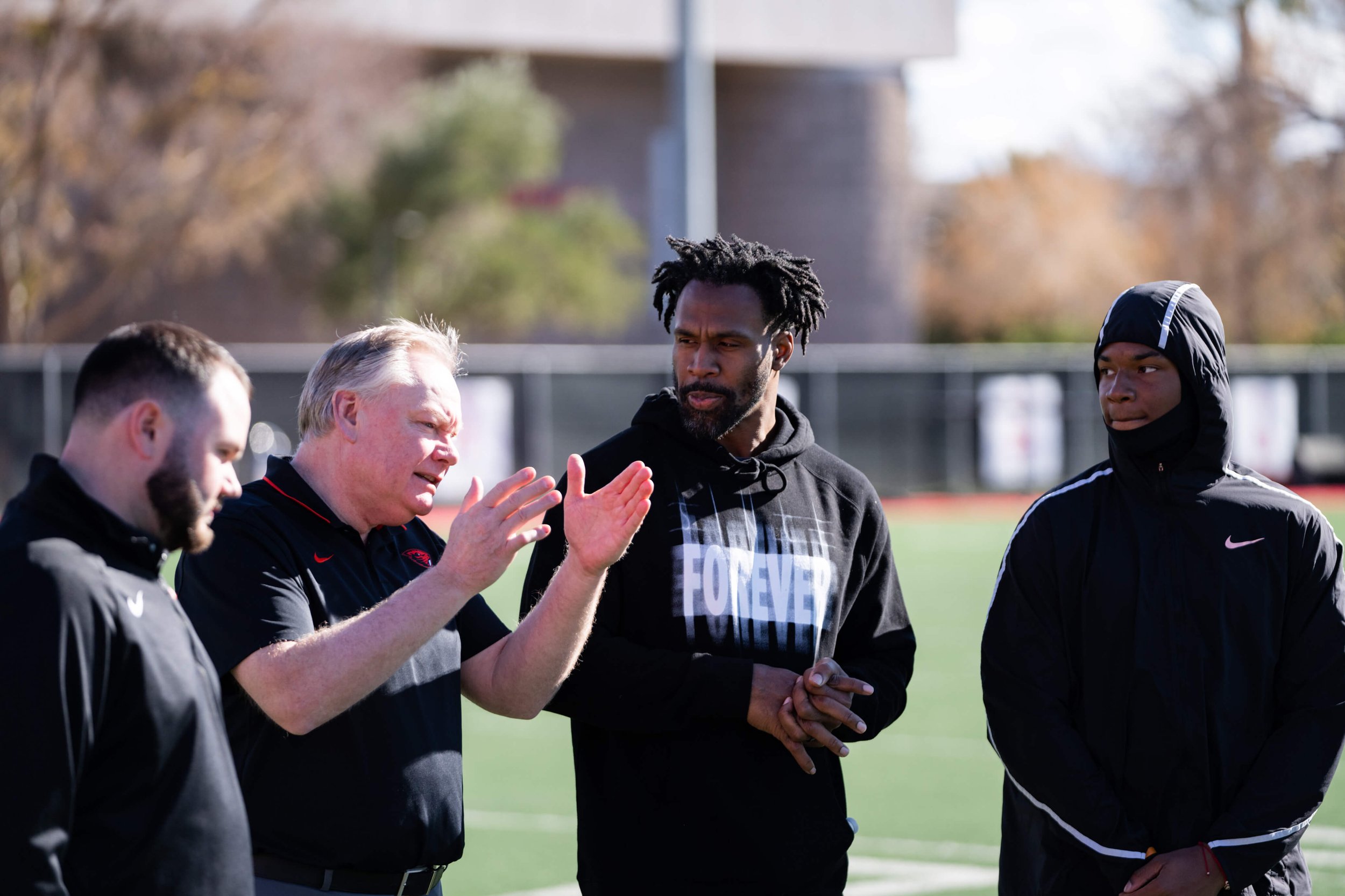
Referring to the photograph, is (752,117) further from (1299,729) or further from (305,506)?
(305,506)

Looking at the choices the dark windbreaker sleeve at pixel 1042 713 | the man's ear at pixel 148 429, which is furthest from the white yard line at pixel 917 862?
the man's ear at pixel 148 429

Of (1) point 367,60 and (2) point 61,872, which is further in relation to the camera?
(1) point 367,60

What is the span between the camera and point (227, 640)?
3174 mm

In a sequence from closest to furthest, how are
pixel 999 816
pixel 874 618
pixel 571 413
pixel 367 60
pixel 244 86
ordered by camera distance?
pixel 874 618 → pixel 999 816 → pixel 571 413 → pixel 244 86 → pixel 367 60

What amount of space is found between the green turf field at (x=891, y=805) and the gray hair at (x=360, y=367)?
1397 mm

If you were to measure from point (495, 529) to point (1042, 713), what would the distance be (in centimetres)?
143

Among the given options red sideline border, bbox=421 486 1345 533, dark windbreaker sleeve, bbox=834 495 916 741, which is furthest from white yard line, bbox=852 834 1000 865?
red sideline border, bbox=421 486 1345 533

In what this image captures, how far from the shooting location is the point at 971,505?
25.0 metres

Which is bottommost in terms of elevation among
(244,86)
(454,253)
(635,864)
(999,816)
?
(999,816)

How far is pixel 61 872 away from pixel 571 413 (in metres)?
21.4

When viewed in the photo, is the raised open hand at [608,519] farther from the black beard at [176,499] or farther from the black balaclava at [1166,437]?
the black balaclava at [1166,437]

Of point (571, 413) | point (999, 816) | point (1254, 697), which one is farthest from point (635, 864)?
point (571, 413)

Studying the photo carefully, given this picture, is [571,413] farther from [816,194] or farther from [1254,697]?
[816,194]

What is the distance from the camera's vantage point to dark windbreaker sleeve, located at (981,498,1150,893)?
3553mm
